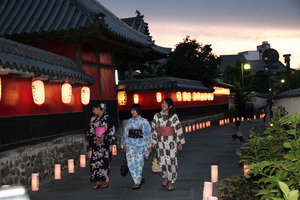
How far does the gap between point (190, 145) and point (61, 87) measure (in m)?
7.53

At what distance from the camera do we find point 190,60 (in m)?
31.7

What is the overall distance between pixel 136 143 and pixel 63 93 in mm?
3976

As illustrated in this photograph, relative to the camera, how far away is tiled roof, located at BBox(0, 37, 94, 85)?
822 centimetres

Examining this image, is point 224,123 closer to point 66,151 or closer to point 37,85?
point 66,151

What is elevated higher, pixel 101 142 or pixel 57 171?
pixel 101 142

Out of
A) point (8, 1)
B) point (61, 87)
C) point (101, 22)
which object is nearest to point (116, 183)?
point (61, 87)

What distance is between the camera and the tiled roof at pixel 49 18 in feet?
41.9

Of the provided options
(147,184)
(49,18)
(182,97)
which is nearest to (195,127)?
(182,97)

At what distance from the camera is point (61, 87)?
11.7 metres

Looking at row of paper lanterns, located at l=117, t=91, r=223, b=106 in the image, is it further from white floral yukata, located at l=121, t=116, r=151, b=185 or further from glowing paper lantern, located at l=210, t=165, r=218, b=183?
glowing paper lantern, located at l=210, t=165, r=218, b=183

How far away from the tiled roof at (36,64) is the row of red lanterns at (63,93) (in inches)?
9.7

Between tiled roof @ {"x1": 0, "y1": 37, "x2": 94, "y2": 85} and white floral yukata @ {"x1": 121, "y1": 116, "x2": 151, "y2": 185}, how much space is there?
2.82 metres

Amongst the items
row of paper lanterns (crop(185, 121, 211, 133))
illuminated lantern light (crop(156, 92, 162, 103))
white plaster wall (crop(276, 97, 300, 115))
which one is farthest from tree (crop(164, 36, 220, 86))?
white plaster wall (crop(276, 97, 300, 115))

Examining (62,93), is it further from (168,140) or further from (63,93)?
(168,140)
